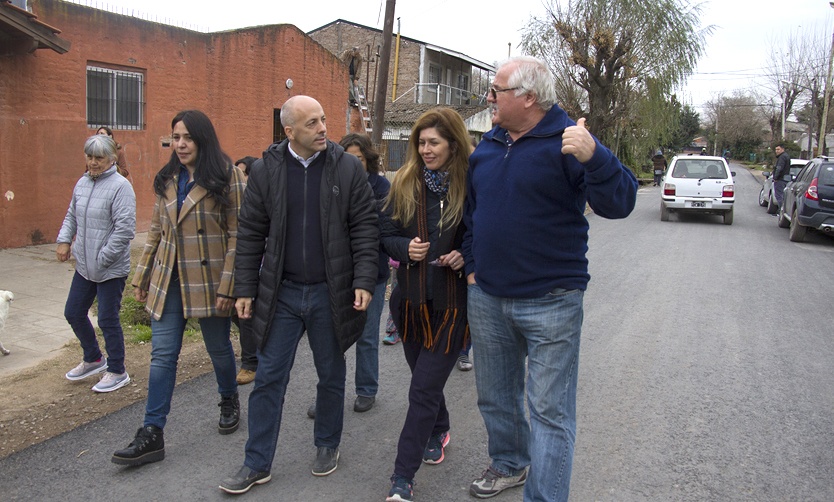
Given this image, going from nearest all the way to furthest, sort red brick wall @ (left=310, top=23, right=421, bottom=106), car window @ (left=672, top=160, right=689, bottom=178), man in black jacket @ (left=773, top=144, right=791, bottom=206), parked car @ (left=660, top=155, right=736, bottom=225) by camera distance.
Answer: parked car @ (left=660, top=155, right=736, bottom=225) < car window @ (left=672, top=160, right=689, bottom=178) < man in black jacket @ (left=773, top=144, right=791, bottom=206) < red brick wall @ (left=310, top=23, right=421, bottom=106)

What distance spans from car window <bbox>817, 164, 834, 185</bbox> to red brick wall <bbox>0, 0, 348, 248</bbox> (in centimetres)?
1070

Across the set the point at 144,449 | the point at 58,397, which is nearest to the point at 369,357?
the point at 144,449

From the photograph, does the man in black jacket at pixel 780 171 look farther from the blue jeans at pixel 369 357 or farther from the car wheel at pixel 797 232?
the blue jeans at pixel 369 357

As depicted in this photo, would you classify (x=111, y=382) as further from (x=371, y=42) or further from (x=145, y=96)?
(x=371, y=42)

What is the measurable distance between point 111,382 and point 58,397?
337 millimetres

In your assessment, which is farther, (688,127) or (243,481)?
(688,127)

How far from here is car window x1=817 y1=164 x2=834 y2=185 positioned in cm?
1233

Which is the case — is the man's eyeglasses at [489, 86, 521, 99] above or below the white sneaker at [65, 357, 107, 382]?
above

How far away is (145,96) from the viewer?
1154 centimetres

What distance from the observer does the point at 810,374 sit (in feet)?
16.8

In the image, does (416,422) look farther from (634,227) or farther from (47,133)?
(634,227)

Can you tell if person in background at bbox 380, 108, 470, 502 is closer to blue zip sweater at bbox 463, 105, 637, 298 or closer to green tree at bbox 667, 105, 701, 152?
blue zip sweater at bbox 463, 105, 637, 298

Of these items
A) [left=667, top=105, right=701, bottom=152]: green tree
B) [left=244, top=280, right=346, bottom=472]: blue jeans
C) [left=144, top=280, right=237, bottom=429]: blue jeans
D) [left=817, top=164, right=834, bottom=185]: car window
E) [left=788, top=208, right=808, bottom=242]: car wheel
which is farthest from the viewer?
[left=667, top=105, right=701, bottom=152]: green tree

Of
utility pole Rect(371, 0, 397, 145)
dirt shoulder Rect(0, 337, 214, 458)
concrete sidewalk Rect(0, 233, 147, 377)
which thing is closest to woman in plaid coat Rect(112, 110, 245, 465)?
dirt shoulder Rect(0, 337, 214, 458)
